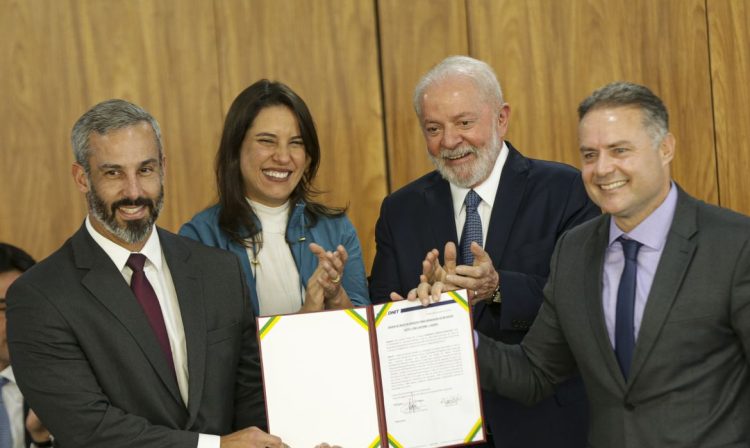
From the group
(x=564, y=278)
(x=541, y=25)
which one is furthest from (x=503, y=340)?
(x=541, y=25)

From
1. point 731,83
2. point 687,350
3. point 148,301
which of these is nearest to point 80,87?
point 148,301

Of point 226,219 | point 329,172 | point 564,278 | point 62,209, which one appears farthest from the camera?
point 329,172

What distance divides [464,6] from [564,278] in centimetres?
209

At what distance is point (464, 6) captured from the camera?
4414 millimetres

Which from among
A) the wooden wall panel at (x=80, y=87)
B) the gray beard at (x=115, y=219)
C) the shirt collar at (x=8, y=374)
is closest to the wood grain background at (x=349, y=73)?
the wooden wall panel at (x=80, y=87)

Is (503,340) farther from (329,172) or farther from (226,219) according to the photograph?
(329,172)

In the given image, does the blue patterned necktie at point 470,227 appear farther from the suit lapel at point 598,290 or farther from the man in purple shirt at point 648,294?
the suit lapel at point 598,290

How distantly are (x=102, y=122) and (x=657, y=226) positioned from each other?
4.94 feet

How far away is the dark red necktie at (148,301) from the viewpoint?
8.48ft

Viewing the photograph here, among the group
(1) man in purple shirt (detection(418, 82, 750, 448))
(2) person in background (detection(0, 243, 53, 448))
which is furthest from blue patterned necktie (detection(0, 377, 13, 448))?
(1) man in purple shirt (detection(418, 82, 750, 448))

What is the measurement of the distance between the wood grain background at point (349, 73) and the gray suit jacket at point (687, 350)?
1.98 metres

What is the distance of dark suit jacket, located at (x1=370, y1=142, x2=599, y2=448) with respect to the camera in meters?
2.95

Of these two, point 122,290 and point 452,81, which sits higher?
point 452,81

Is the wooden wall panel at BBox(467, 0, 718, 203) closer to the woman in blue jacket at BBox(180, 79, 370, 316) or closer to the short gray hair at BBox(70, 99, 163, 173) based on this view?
the woman in blue jacket at BBox(180, 79, 370, 316)
